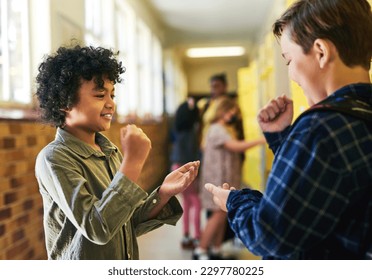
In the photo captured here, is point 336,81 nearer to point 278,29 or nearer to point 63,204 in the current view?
point 278,29

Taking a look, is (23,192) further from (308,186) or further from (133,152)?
(308,186)

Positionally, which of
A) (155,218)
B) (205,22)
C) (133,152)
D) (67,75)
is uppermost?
(205,22)

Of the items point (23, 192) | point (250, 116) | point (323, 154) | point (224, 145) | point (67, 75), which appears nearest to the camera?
point (323, 154)

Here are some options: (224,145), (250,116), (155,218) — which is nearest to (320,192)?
(155,218)

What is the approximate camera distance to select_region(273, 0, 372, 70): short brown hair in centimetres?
42

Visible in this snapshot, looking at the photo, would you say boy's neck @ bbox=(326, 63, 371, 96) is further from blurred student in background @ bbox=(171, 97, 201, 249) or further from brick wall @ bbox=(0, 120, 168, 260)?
blurred student in background @ bbox=(171, 97, 201, 249)

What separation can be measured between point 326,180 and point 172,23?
1.98 feet

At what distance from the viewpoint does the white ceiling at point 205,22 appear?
0.82 metres

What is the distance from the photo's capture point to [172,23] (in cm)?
88

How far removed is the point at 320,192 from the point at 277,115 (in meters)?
0.20

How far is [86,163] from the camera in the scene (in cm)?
50

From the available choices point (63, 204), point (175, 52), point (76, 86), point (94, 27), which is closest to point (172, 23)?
point (175, 52)

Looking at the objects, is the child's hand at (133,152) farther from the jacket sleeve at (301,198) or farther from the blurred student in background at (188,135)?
the blurred student in background at (188,135)

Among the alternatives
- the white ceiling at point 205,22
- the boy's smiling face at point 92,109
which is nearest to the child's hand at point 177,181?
the boy's smiling face at point 92,109
